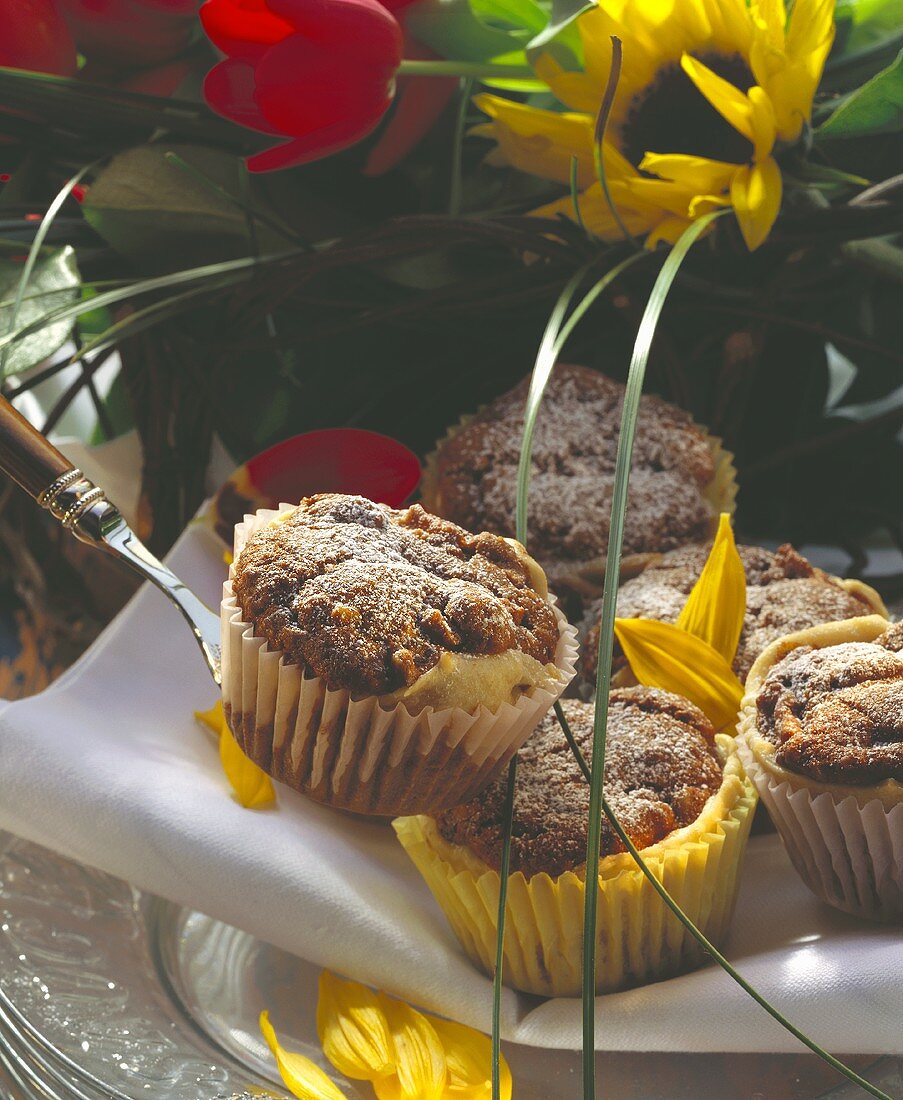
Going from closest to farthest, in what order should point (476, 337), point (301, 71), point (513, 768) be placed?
point (513, 768)
point (301, 71)
point (476, 337)

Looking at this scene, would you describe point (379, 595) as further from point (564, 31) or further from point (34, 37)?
point (34, 37)

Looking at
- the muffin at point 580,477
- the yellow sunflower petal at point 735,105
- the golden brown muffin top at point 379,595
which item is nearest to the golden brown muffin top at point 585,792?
the golden brown muffin top at point 379,595

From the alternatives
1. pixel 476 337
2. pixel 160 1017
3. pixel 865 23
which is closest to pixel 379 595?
pixel 160 1017

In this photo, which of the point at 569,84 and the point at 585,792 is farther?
the point at 569,84

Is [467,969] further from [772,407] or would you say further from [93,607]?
[772,407]

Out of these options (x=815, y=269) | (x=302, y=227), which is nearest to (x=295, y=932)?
(x=302, y=227)

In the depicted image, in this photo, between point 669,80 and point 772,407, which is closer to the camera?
point 669,80
